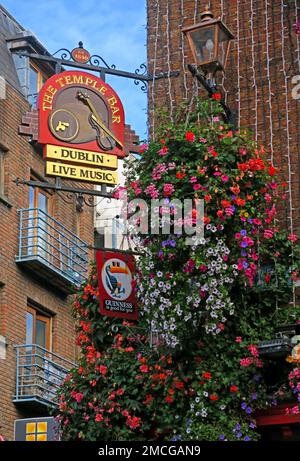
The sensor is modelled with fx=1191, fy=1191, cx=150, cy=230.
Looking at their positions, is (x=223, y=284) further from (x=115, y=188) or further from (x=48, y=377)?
(x=48, y=377)

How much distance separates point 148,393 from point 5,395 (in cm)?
992

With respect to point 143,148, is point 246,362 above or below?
below

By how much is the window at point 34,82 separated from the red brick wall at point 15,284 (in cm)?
40

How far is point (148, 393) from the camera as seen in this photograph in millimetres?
14117

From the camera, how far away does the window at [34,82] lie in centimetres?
2625

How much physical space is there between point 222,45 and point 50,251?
37.5 ft

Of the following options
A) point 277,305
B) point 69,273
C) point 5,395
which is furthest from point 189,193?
point 69,273

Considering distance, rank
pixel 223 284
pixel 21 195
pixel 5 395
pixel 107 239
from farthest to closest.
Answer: pixel 107 239, pixel 21 195, pixel 5 395, pixel 223 284

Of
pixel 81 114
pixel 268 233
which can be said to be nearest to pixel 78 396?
pixel 268 233

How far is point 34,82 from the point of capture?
1049 inches

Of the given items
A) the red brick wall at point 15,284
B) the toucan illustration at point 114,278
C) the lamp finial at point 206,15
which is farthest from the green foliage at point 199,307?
the red brick wall at point 15,284

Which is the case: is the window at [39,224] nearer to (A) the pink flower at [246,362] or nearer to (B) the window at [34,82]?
(B) the window at [34,82]

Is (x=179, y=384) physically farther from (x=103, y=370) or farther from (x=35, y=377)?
(x=35, y=377)

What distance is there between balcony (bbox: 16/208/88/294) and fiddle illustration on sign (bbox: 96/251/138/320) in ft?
30.6
